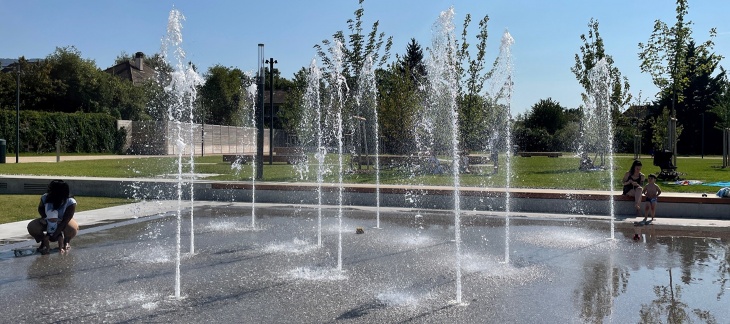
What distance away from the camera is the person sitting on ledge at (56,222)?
312 inches

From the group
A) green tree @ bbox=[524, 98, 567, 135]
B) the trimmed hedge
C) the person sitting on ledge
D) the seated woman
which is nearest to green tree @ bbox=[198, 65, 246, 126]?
the trimmed hedge

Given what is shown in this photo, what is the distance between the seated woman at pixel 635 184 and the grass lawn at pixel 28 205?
10311 mm

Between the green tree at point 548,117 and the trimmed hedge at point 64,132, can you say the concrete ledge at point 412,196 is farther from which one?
the green tree at point 548,117

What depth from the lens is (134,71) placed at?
68.1 meters

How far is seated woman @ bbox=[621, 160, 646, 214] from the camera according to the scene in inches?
451

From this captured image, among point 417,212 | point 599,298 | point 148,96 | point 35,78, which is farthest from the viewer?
point 148,96

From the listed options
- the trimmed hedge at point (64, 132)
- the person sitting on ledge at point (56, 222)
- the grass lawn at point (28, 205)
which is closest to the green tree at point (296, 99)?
the trimmed hedge at point (64, 132)

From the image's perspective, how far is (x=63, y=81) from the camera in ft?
166

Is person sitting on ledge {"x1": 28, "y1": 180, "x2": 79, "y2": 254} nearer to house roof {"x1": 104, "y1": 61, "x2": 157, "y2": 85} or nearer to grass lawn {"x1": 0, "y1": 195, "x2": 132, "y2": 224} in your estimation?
grass lawn {"x1": 0, "y1": 195, "x2": 132, "y2": 224}

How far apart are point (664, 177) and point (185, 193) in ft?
43.1

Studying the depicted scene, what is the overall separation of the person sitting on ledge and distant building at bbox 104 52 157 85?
5922cm

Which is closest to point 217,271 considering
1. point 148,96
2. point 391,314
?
point 391,314

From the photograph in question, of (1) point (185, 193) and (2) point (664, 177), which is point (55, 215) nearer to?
(1) point (185, 193)

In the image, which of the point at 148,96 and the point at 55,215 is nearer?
the point at 55,215
